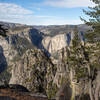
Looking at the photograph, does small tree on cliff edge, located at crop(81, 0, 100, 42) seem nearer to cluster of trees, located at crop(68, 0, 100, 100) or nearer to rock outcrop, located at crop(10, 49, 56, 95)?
Answer: cluster of trees, located at crop(68, 0, 100, 100)

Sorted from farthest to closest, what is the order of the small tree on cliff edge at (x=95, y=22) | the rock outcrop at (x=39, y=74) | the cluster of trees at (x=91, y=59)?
the rock outcrop at (x=39, y=74)
the small tree on cliff edge at (x=95, y=22)
the cluster of trees at (x=91, y=59)

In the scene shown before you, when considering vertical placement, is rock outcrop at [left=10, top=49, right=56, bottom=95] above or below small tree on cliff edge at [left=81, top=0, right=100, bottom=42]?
below

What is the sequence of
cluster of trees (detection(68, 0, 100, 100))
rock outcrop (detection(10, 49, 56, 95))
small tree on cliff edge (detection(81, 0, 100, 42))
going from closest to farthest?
cluster of trees (detection(68, 0, 100, 100)), small tree on cliff edge (detection(81, 0, 100, 42)), rock outcrop (detection(10, 49, 56, 95))

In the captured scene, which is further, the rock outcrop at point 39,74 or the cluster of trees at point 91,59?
the rock outcrop at point 39,74

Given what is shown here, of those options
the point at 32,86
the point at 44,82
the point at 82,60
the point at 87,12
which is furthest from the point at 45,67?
the point at 87,12

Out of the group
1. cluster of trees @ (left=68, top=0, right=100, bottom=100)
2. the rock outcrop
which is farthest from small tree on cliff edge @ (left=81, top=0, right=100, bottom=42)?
the rock outcrop

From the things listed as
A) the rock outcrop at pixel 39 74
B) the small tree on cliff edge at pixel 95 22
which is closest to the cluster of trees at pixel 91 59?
the small tree on cliff edge at pixel 95 22

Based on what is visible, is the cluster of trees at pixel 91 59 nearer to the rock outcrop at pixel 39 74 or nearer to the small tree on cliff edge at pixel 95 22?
the small tree on cliff edge at pixel 95 22

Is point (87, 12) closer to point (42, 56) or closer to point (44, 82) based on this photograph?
point (44, 82)

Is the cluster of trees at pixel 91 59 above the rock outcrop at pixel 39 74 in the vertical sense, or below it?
above

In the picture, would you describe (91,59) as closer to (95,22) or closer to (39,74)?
(95,22)

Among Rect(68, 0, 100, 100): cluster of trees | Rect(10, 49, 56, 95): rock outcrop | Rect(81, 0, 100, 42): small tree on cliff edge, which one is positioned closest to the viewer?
Rect(68, 0, 100, 100): cluster of trees

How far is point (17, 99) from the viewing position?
2327 cm

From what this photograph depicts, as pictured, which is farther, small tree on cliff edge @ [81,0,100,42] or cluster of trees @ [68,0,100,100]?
small tree on cliff edge @ [81,0,100,42]
